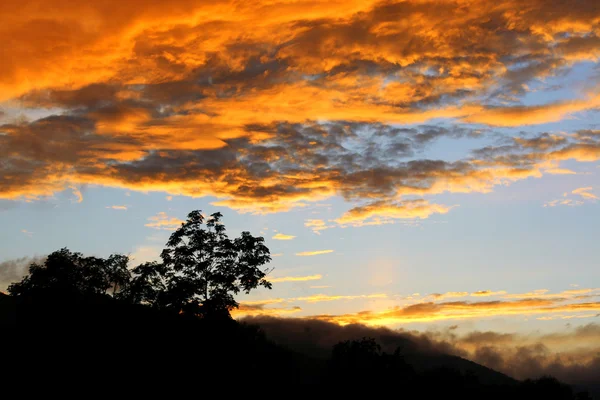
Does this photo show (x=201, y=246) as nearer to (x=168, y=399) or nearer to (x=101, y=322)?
(x=101, y=322)

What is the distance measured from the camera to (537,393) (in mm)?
102188

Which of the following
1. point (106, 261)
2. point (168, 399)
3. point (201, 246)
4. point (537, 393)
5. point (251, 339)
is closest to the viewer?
point (168, 399)

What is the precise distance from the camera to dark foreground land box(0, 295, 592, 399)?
59.3 meters

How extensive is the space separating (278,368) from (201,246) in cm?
1986

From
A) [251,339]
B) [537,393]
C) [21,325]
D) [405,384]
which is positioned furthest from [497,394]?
[21,325]

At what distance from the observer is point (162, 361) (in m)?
64.9

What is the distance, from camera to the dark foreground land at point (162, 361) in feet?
195

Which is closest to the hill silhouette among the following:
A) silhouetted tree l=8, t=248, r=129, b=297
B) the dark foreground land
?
the dark foreground land

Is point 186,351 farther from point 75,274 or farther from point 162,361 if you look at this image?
point 75,274

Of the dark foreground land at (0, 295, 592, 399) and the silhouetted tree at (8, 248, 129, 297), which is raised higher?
the silhouetted tree at (8, 248, 129, 297)

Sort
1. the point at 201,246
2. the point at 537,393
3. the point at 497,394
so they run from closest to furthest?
the point at 201,246 → the point at 497,394 → the point at 537,393

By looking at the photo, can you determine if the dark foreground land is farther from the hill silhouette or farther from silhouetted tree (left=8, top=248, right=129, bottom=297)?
silhouetted tree (left=8, top=248, right=129, bottom=297)

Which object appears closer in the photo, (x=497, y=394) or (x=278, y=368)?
(x=278, y=368)

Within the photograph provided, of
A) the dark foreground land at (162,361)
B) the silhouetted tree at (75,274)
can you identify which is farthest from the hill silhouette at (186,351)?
the silhouetted tree at (75,274)
